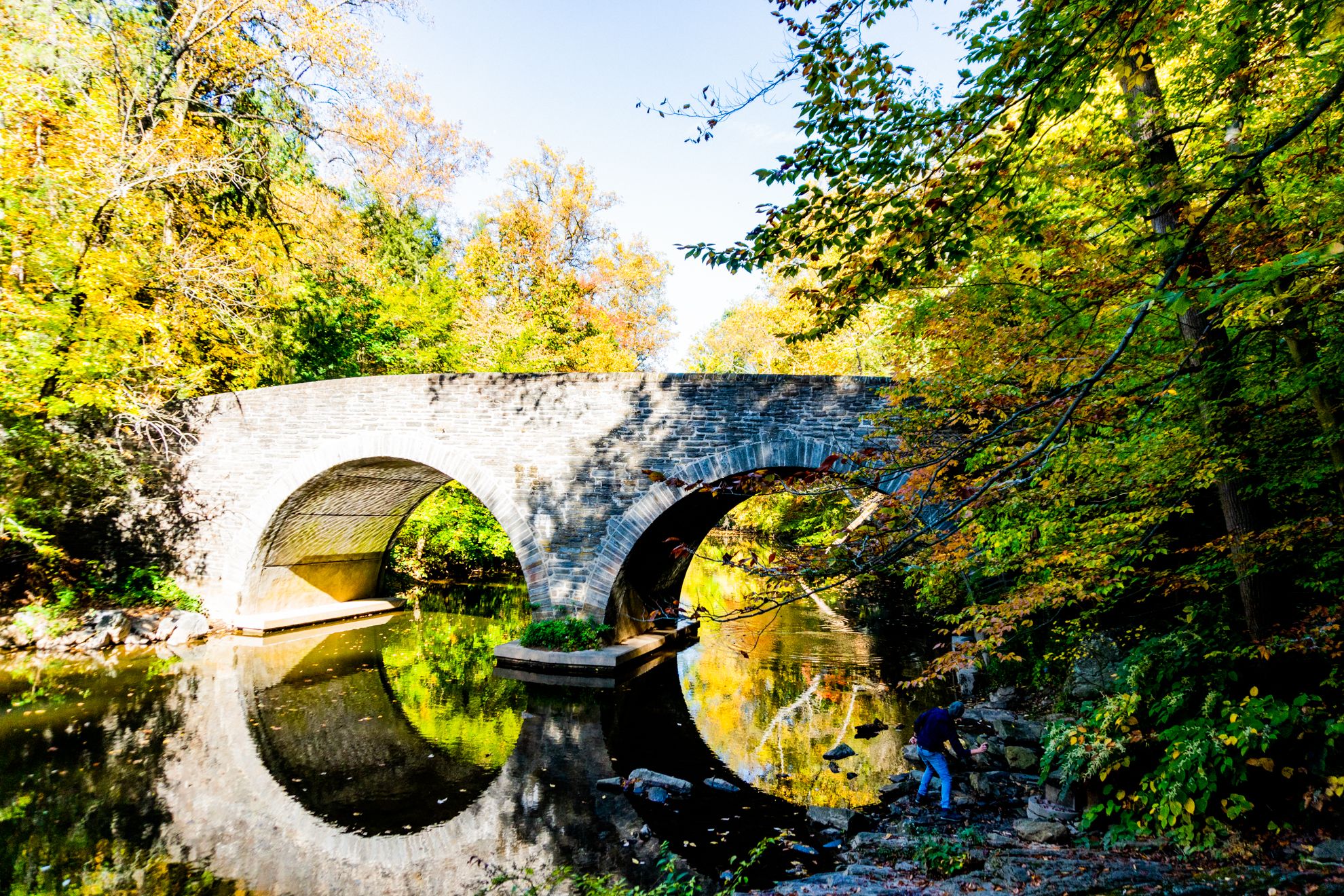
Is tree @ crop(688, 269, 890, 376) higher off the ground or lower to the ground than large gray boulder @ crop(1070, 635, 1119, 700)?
higher

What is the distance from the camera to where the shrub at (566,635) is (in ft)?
32.7

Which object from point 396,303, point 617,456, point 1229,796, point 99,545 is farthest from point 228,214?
point 1229,796

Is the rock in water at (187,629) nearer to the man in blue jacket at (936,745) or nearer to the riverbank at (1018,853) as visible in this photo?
the riverbank at (1018,853)

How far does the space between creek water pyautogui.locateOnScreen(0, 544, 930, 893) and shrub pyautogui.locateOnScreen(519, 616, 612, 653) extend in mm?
744

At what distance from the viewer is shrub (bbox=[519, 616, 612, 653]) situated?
9.95 m

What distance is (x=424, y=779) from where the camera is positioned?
246 inches

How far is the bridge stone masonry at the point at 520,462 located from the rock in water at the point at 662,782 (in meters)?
2.45

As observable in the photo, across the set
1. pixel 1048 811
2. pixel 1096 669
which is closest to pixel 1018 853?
pixel 1048 811

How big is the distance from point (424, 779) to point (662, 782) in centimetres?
224

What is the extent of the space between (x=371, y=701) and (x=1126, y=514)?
8.58 meters

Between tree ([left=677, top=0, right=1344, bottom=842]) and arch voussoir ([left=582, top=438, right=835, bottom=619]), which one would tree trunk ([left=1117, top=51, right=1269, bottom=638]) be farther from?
arch voussoir ([left=582, top=438, right=835, bottom=619])

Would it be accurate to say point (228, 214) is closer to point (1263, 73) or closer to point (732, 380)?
point (732, 380)

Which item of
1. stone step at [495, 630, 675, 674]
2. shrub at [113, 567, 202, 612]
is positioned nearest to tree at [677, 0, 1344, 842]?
stone step at [495, 630, 675, 674]

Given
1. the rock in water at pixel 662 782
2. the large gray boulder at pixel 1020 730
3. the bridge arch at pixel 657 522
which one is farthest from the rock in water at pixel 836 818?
the bridge arch at pixel 657 522
